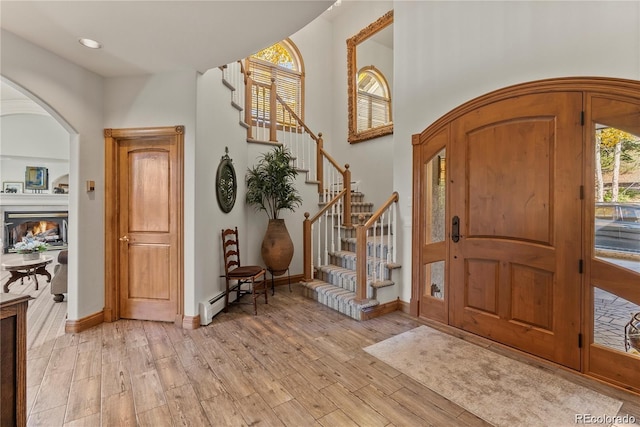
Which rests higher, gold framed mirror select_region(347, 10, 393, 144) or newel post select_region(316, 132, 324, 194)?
gold framed mirror select_region(347, 10, 393, 144)

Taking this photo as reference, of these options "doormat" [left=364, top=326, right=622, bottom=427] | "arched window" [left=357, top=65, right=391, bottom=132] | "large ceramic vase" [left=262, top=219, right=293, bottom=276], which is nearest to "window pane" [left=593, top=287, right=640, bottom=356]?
"doormat" [left=364, top=326, right=622, bottom=427]

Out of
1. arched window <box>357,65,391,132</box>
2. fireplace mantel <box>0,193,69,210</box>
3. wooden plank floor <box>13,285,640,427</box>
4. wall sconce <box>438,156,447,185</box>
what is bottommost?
wooden plank floor <box>13,285,640,427</box>

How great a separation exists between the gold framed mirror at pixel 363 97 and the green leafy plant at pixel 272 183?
7.02 ft

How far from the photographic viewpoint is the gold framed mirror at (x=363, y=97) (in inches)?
225

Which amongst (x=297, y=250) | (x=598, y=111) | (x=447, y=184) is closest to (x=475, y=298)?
(x=447, y=184)

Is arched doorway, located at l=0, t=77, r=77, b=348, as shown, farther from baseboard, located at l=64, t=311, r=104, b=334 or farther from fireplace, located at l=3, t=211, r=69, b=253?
baseboard, located at l=64, t=311, r=104, b=334

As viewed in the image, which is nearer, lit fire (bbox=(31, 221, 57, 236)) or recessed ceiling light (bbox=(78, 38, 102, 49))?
recessed ceiling light (bbox=(78, 38, 102, 49))

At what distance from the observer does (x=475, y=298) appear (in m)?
2.98

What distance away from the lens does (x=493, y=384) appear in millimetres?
2166

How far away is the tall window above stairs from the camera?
6.05 meters

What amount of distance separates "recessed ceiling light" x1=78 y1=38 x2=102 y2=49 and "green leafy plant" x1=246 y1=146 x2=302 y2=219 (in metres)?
2.22

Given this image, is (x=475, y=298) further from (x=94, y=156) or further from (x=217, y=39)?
(x=94, y=156)

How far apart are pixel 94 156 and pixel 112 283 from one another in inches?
57.5

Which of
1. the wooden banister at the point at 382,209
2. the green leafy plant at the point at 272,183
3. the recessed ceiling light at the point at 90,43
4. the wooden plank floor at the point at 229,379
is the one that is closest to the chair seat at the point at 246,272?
the wooden plank floor at the point at 229,379
